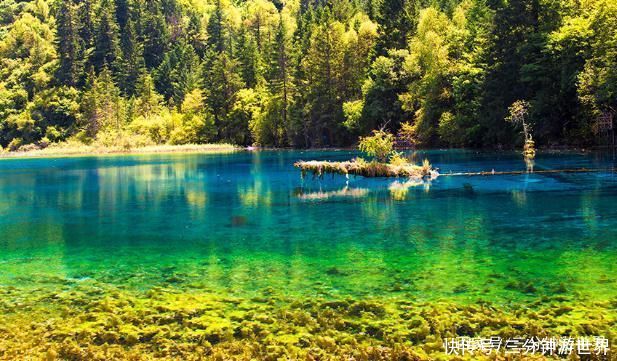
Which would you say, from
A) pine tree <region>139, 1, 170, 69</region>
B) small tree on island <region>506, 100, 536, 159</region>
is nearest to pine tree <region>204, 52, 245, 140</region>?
pine tree <region>139, 1, 170, 69</region>

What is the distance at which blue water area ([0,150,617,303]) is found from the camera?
49.5 ft

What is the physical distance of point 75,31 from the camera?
518ft

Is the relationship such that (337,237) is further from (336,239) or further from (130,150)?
(130,150)

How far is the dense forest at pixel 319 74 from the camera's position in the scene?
6194cm

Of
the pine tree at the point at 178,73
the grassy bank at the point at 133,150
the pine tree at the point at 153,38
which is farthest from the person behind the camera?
the pine tree at the point at 153,38

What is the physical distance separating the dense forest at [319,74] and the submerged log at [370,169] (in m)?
4.22

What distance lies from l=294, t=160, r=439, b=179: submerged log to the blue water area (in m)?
1.25

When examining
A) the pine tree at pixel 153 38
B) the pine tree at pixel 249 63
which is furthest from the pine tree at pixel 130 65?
the pine tree at pixel 249 63

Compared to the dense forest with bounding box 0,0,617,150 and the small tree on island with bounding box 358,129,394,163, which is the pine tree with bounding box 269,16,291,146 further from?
the small tree on island with bounding box 358,129,394,163

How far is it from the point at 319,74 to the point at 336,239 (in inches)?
3167

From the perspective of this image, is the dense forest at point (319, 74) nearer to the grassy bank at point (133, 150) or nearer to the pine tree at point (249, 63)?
the pine tree at point (249, 63)

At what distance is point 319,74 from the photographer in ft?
324

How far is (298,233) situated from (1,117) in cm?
14187

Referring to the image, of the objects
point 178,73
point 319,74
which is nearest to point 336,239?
point 319,74
